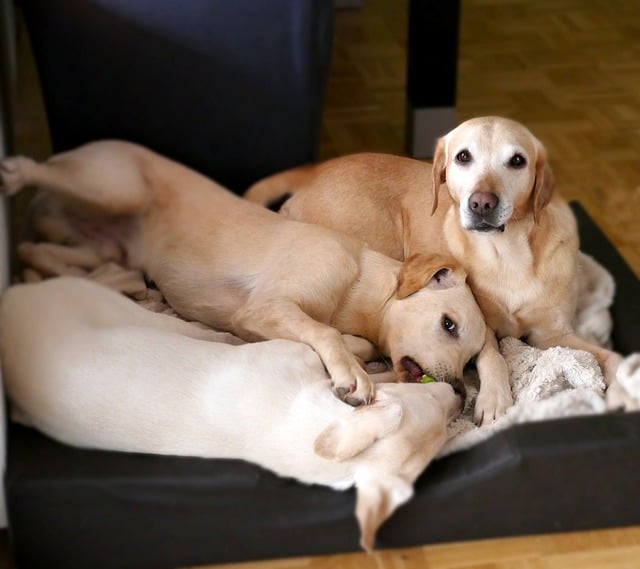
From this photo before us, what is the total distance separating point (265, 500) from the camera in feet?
4.88

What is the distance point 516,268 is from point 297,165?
0.61 m

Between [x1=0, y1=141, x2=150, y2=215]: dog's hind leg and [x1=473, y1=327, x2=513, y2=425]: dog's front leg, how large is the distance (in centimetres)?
74

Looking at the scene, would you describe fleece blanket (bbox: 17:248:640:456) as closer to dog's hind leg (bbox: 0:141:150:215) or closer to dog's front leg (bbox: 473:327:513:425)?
dog's front leg (bbox: 473:327:513:425)

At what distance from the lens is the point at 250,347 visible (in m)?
1.63

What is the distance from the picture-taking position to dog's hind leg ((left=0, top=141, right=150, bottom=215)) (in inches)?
74.9

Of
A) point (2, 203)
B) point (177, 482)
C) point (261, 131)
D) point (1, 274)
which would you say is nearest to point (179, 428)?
point (177, 482)

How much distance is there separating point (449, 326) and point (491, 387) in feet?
0.42

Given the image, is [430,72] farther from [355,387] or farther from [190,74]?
[355,387]

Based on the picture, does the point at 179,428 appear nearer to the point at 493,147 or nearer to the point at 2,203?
the point at 2,203

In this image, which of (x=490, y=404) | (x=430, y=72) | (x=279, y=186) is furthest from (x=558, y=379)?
(x=430, y=72)

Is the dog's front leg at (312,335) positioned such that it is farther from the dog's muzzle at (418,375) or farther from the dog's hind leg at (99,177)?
the dog's hind leg at (99,177)

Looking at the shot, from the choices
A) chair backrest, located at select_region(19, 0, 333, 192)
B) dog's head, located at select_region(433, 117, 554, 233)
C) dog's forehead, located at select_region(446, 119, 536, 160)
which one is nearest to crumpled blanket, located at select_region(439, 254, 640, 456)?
dog's head, located at select_region(433, 117, 554, 233)

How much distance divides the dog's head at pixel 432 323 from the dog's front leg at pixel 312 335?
0.10 metres

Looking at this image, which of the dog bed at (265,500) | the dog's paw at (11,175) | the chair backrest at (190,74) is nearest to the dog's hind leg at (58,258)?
the dog's paw at (11,175)
